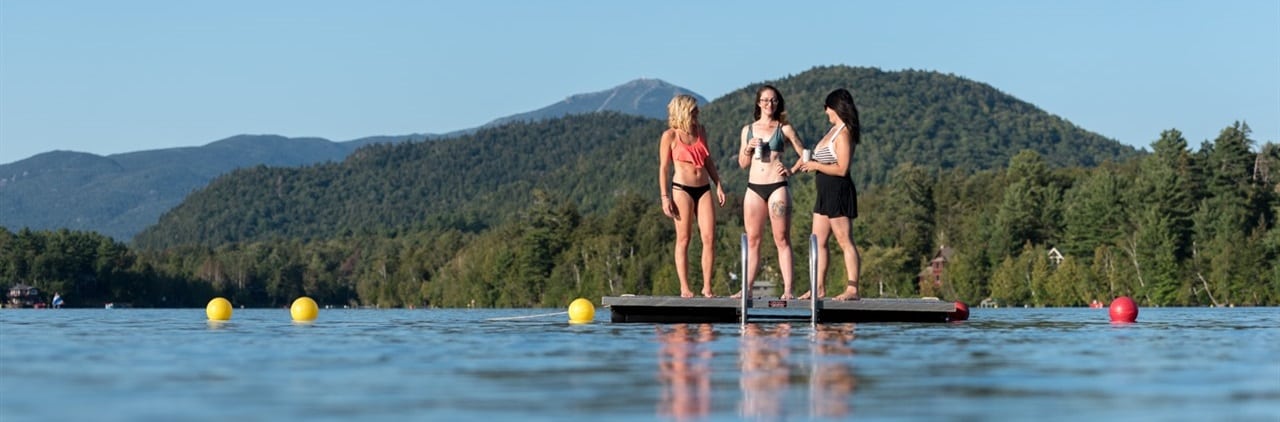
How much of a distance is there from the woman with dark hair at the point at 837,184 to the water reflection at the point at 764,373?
340 centimetres

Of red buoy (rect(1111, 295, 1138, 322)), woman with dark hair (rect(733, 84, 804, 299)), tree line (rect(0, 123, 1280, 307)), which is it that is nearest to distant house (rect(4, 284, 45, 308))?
tree line (rect(0, 123, 1280, 307))

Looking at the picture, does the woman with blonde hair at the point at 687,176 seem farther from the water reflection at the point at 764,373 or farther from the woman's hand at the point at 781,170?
the water reflection at the point at 764,373

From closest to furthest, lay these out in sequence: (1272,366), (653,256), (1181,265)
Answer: (1272,366)
(1181,265)
(653,256)

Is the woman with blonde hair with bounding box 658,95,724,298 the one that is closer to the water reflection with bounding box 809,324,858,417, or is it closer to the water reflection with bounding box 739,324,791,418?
the water reflection with bounding box 739,324,791,418

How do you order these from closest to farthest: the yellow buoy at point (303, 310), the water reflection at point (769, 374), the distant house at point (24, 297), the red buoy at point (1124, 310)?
the water reflection at point (769, 374), the red buoy at point (1124, 310), the yellow buoy at point (303, 310), the distant house at point (24, 297)

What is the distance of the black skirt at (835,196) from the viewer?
68.0 ft

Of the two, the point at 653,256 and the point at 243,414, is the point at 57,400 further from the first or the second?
the point at 653,256

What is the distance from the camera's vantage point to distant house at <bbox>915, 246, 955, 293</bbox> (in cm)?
12875

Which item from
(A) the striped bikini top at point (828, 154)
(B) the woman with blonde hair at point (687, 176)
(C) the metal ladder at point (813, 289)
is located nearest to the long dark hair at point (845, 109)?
(A) the striped bikini top at point (828, 154)

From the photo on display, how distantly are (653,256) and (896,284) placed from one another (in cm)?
2556

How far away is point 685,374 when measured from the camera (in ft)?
36.6

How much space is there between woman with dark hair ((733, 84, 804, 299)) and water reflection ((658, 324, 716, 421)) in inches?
137

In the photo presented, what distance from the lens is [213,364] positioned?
1268cm

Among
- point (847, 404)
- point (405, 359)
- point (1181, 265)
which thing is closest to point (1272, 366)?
point (847, 404)
